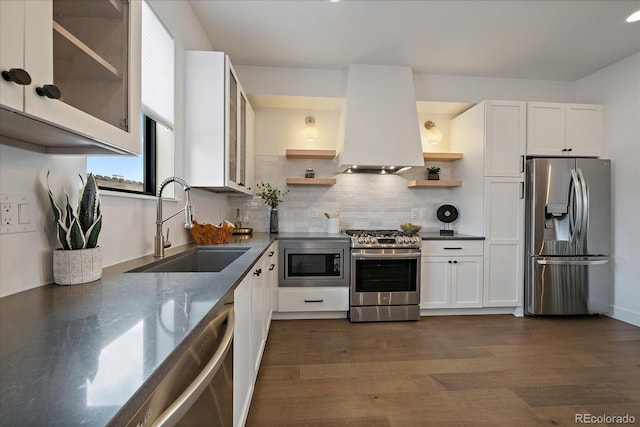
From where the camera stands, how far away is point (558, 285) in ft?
10.8

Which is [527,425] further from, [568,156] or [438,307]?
[568,156]

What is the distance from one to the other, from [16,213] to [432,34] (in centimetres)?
324

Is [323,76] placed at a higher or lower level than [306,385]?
higher

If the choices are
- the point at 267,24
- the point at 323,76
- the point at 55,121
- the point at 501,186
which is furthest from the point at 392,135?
the point at 55,121

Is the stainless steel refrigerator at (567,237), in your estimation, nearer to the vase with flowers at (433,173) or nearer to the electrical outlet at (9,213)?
the vase with flowers at (433,173)

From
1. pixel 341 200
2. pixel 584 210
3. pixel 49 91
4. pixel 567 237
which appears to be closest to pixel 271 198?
pixel 341 200

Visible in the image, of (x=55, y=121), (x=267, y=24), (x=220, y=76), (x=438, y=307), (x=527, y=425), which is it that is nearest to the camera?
(x=55, y=121)

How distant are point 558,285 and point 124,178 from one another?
4.16 meters

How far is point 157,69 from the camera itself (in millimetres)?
2033

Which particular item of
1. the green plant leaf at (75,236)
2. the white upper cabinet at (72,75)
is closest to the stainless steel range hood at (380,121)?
the white upper cabinet at (72,75)

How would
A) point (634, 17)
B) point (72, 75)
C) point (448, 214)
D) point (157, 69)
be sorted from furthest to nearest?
point (448, 214) → point (634, 17) → point (157, 69) → point (72, 75)

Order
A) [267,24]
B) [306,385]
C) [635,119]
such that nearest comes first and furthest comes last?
[306,385]
[267,24]
[635,119]

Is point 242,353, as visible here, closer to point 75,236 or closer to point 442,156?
point 75,236

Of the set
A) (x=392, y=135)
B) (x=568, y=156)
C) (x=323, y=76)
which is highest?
(x=323, y=76)
